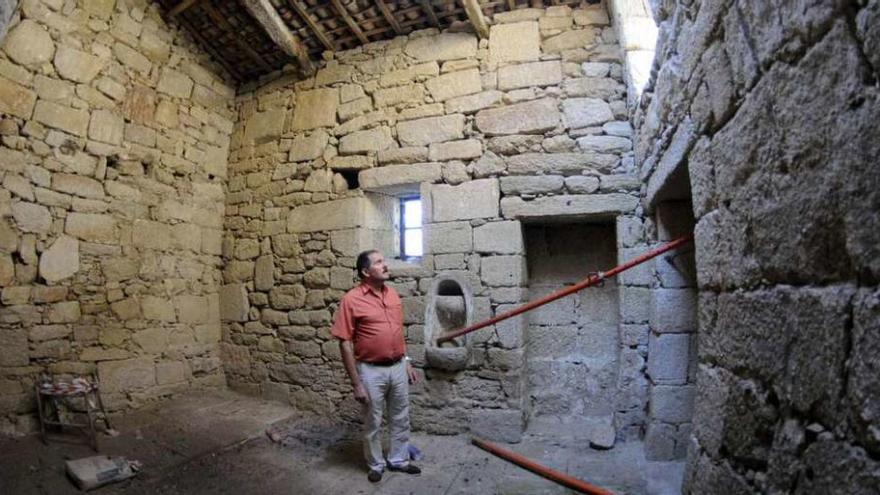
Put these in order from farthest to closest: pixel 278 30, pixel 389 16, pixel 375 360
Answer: pixel 278 30 < pixel 389 16 < pixel 375 360

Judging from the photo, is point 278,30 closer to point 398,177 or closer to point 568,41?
point 398,177

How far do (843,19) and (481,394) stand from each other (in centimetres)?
303

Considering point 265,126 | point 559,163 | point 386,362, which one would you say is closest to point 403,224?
point 559,163

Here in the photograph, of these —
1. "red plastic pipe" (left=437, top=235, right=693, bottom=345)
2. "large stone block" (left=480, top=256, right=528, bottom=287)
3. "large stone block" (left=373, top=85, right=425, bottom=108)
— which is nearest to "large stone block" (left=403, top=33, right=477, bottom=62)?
"large stone block" (left=373, top=85, right=425, bottom=108)

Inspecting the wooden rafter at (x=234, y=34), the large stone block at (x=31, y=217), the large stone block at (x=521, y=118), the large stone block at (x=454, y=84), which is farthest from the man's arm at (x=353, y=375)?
the wooden rafter at (x=234, y=34)

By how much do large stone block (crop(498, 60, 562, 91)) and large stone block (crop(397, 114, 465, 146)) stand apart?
471mm

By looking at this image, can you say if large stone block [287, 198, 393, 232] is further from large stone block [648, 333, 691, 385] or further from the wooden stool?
large stone block [648, 333, 691, 385]

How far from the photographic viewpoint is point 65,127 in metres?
3.46

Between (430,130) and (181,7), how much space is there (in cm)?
259

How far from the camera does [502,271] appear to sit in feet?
11.1

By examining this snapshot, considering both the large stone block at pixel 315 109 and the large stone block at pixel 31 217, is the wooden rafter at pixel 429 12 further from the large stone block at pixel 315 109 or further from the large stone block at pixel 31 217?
the large stone block at pixel 31 217

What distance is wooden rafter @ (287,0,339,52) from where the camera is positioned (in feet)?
12.4


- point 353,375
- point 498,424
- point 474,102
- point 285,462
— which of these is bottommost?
point 285,462

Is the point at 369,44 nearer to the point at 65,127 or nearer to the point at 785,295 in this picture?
the point at 65,127
